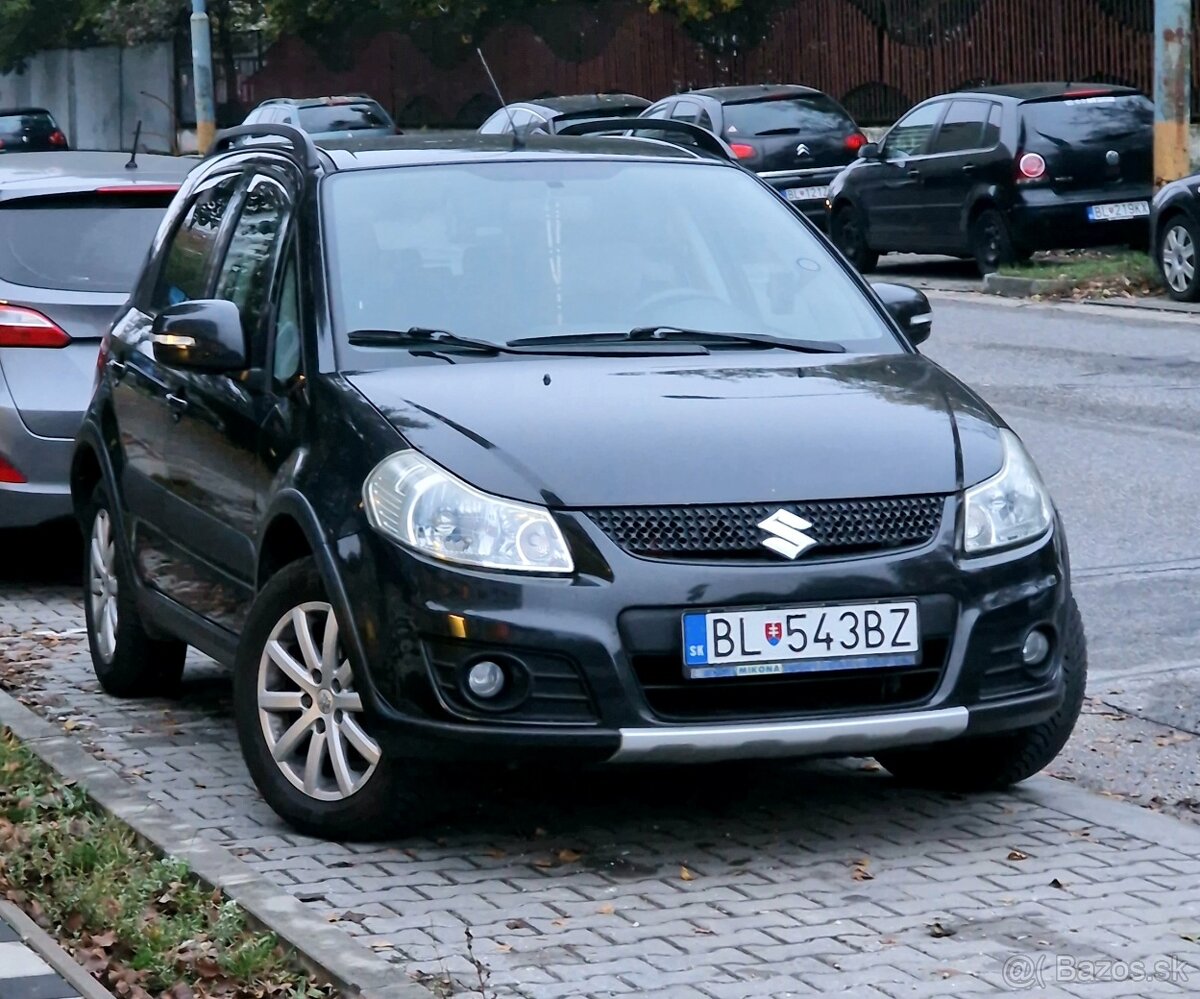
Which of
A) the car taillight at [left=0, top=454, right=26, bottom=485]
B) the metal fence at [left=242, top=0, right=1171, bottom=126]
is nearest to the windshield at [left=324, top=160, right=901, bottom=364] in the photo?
the car taillight at [left=0, top=454, right=26, bottom=485]

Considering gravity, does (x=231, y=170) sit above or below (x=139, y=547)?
above

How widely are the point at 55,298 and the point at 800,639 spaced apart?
480 cm

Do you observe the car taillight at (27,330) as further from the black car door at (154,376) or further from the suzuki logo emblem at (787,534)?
the suzuki logo emblem at (787,534)

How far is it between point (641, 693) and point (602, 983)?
77 cm

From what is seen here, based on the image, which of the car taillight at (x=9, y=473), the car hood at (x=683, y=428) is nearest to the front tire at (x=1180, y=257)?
the car taillight at (x=9, y=473)

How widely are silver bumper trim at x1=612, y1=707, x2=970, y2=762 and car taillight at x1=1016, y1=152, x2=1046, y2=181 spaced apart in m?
16.2

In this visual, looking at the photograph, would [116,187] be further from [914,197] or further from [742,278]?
[914,197]

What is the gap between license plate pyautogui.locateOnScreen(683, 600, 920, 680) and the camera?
5.05m

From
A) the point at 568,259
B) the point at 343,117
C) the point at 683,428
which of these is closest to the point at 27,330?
the point at 568,259

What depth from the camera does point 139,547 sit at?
6957mm

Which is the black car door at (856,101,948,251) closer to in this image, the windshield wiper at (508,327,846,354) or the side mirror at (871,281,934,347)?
the side mirror at (871,281,934,347)

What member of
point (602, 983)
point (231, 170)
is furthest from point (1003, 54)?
point (602, 983)

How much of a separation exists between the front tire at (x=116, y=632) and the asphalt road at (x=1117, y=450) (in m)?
2.83

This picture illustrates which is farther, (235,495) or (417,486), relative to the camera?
(235,495)
